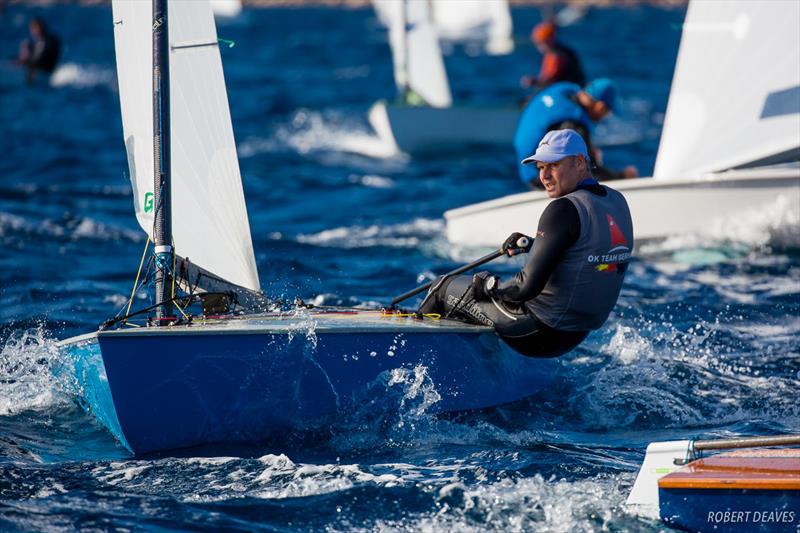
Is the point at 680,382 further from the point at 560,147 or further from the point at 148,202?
the point at 148,202

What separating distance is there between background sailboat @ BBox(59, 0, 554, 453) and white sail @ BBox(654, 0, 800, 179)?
286cm

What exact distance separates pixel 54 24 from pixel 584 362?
39456mm

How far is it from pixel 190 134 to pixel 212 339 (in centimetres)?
109

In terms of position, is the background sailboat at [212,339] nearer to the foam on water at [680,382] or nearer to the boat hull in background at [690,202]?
the foam on water at [680,382]

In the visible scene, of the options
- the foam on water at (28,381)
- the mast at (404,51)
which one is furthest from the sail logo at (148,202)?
the mast at (404,51)

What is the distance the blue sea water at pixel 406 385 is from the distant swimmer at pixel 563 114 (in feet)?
2.56

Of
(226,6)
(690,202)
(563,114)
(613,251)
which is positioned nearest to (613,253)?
(613,251)

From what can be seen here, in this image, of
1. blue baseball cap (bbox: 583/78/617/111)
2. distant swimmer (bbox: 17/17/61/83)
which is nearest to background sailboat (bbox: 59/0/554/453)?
blue baseball cap (bbox: 583/78/617/111)

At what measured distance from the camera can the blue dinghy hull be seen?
165 inches

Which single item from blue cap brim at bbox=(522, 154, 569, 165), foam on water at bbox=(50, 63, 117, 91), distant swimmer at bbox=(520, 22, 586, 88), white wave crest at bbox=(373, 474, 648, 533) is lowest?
white wave crest at bbox=(373, 474, 648, 533)

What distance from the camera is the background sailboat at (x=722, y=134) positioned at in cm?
718

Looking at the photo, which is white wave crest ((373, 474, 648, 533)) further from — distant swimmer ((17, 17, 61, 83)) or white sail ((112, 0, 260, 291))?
distant swimmer ((17, 17, 61, 83))

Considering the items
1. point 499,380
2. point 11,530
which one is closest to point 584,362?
point 499,380

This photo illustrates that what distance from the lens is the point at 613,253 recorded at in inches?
177
